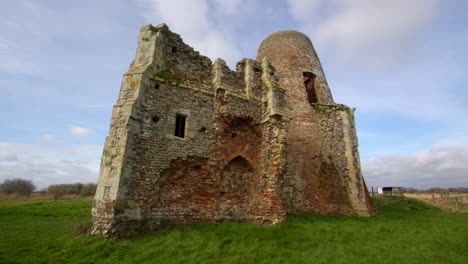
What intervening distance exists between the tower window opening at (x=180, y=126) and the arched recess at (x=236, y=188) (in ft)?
6.60

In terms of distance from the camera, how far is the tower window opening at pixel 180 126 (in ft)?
25.4

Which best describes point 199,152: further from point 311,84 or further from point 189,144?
point 311,84

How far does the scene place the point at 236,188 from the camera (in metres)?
8.30

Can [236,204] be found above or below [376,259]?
above

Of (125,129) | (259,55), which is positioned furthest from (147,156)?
(259,55)

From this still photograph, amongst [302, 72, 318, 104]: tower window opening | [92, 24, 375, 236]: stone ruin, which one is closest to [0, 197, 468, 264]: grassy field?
[92, 24, 375, 236]: stone ruin

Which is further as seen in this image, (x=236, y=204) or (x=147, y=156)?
(x=236, y=204)

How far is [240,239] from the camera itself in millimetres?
6379

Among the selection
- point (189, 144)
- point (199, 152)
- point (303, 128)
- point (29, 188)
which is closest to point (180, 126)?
point (189, 144)

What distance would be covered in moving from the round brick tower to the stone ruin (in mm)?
66

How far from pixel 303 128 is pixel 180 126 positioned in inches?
280

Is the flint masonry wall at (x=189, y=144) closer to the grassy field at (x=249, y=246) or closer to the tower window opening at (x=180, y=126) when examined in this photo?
the tower window opening at (x=180, y=126)

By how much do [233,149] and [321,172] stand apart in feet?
18.8

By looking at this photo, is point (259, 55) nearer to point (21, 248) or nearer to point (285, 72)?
point (285, 72)
